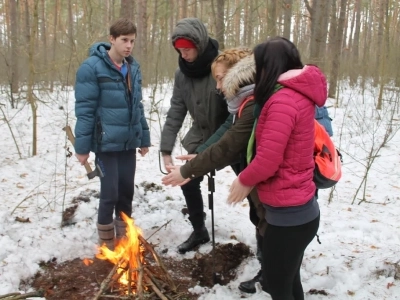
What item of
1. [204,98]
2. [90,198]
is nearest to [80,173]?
[90,198]

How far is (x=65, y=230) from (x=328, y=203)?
125 inches

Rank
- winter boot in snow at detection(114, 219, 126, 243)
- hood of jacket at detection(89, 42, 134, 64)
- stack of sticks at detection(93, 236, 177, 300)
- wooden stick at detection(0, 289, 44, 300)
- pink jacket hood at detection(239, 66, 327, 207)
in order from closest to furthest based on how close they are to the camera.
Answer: pink jacket hood at detection(239, 66, 327, 207) → wooden stick at detection(0, 289, 44, 300) → stack of sticks at detection(93, 236, 177, 300) → hood of jacket at detection(89, 42, 134, 64) → winter boot in snow at detection(114, 219, 126, 243)

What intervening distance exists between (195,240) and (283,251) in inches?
70.5

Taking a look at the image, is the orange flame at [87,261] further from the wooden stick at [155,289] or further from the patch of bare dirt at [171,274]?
the wooden stick at [155,289]

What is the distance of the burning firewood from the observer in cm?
273

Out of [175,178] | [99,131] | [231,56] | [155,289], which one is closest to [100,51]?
[99,131]

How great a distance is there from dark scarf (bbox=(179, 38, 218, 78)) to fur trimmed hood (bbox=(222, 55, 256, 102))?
0.73 meters

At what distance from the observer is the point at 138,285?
2703mm

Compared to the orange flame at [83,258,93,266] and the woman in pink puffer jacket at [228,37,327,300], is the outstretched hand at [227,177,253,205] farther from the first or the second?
the orange flame at [83,258,93,266]

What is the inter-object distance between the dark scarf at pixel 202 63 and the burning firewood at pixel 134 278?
139cm

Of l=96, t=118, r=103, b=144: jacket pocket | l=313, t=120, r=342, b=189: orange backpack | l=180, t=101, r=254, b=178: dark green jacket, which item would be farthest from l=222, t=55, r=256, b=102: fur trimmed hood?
l=96, t=118, r=103, b=144: jacket pocket

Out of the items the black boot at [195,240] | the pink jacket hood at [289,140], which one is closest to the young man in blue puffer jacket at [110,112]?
the black boot at [195,240]

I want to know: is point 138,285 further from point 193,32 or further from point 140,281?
point 193,32

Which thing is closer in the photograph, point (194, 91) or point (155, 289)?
point (155, 289)
